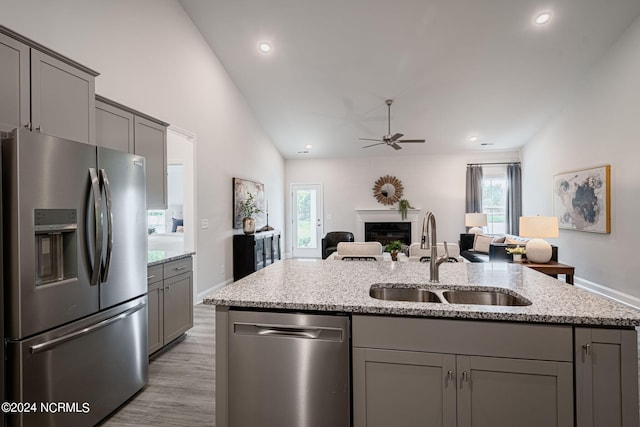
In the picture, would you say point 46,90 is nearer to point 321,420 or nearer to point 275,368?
point 275,368

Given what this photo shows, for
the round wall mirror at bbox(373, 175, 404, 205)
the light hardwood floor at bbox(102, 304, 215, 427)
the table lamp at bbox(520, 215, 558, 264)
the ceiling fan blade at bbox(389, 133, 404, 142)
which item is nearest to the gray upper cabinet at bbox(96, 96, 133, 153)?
the light hardwood floor at bbox(102, 304, 215, 427)

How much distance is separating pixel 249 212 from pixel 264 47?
2801 mm

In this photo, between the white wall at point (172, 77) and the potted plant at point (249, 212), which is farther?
the potted plant at point (249, 212)

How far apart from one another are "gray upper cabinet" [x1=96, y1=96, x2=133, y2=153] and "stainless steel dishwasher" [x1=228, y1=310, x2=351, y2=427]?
2083mm

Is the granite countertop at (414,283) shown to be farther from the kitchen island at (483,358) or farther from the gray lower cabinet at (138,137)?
the gray lower cabinet at (138,137)

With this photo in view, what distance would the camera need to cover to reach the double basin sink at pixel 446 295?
5.37ft

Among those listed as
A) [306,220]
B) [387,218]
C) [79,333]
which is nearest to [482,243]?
[387,218]

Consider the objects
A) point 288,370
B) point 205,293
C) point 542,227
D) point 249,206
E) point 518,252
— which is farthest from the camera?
point 249,206

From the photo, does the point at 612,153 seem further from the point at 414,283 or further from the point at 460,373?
the point at 460,373

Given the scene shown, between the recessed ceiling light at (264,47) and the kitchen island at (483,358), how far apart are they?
161 inches

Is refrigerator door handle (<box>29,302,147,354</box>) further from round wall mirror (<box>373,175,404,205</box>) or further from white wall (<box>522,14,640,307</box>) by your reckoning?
round wall mirror (<box>373,175,404,205</box>)

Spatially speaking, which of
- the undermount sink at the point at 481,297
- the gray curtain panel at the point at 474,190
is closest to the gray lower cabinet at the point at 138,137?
the undermount sink at the point at 481,297

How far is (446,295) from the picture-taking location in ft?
5.68

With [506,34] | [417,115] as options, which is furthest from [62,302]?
[417,115]
